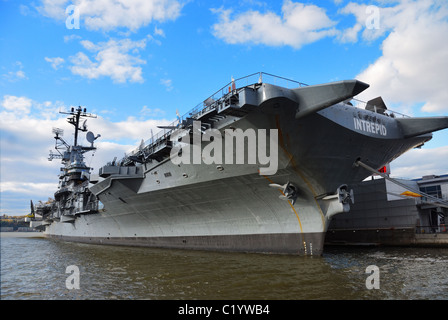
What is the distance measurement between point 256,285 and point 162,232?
11470mm

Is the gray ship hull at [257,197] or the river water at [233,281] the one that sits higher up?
the gray ship hull at [257,197]

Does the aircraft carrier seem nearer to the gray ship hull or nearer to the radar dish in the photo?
the gray ship hull

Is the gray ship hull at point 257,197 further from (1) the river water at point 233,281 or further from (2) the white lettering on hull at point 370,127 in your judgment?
(1) the river water at point 233,281

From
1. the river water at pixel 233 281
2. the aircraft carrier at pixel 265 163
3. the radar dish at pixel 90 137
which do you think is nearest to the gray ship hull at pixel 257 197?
the aircraft carrier at pixel 265 163

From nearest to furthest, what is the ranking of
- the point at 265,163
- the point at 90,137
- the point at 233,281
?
the point at 233,281, the point at 265,163, the point at 90,137

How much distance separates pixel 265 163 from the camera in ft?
36.5

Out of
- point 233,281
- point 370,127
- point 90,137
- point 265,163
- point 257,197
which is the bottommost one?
point 233,281

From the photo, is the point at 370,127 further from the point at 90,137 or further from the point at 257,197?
the point at 90,137

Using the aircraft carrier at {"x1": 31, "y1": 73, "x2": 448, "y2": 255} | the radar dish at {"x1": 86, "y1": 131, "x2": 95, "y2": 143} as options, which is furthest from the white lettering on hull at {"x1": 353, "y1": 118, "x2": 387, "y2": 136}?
the radar dish at {"x1": 86, "y1": 131, "x2": 95, "y2": 143}

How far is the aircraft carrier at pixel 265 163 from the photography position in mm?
9820

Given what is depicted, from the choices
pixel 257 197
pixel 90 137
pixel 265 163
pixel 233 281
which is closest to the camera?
pixel 233 281

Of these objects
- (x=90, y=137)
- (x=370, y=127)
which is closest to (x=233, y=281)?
(x=370, y=127)

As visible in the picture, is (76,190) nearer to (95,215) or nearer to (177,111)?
(95,215)
